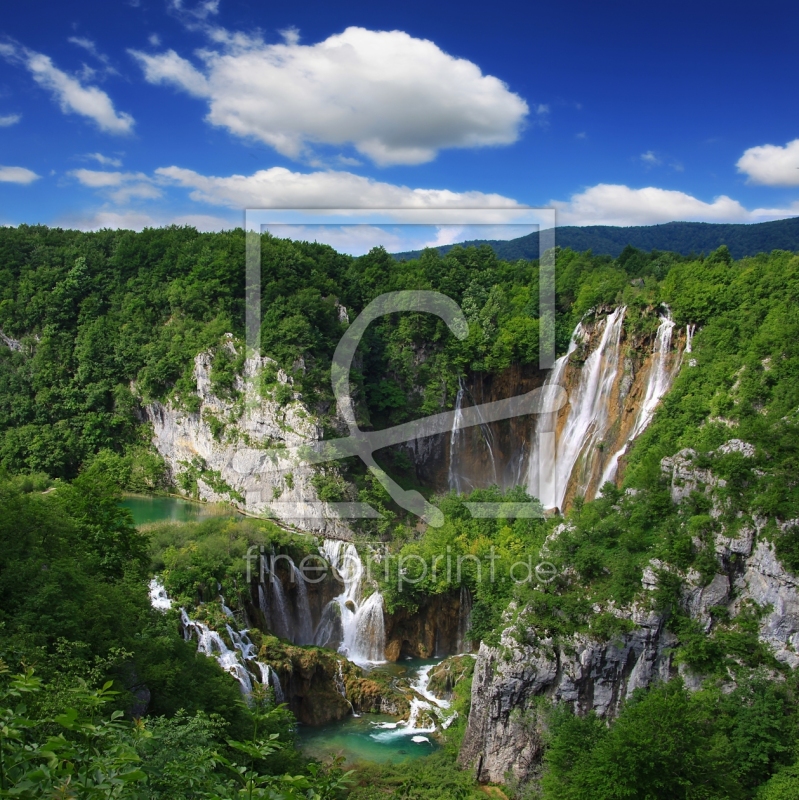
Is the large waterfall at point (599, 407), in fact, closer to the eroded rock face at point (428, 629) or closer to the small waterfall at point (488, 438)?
the small waterfall at point (488, 438)

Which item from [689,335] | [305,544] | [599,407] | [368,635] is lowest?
[368,635]

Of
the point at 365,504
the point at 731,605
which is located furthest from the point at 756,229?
the point at 731,605

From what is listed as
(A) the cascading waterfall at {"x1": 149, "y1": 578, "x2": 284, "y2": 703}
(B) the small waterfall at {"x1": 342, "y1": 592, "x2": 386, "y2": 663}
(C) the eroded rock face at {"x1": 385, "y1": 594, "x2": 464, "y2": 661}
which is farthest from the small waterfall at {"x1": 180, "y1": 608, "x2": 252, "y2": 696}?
(C) the eroded rock face at {"x1": 385, "y1": 594, "x2": 464, "y2": 661}

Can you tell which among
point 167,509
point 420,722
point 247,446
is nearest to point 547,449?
point 247,446

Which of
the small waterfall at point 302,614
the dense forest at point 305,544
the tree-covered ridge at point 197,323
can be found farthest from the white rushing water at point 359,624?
the tree-covered ridge at point 197,323

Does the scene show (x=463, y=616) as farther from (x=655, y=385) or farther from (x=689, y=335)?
(x=689, y=335)

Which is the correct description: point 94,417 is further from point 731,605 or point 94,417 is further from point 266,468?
point 731,605
